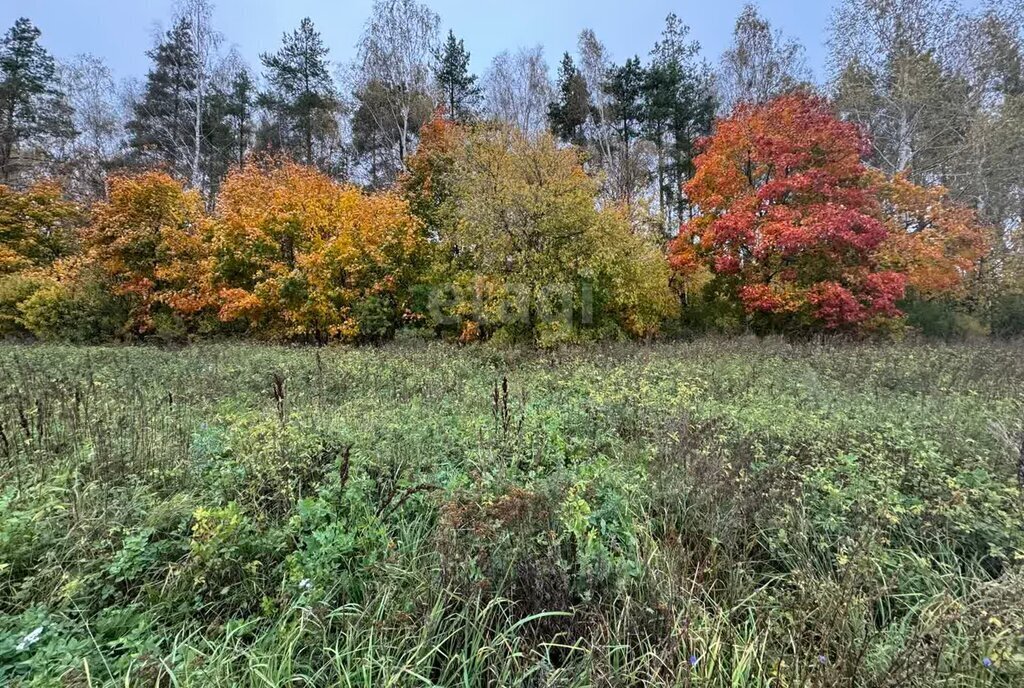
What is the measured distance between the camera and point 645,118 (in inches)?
872

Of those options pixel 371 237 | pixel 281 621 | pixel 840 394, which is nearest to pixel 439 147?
pixel 371 237

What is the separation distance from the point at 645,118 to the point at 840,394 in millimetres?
20373

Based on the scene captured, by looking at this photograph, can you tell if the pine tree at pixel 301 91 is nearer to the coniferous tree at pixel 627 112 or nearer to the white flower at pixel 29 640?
the coniferous tree at pixel 627 112

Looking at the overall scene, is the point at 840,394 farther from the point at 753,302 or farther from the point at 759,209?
the point at 759,209

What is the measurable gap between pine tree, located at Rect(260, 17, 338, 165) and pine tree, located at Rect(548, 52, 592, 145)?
12.1 meters

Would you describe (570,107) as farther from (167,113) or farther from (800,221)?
(167,113)

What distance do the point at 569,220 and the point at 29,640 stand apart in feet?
33.7

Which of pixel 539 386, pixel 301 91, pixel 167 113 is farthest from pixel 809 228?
pixel 167 113

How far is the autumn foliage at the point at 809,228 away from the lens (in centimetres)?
1097

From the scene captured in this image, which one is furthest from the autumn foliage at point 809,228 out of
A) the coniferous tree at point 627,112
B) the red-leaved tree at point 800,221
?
the coniferous tree at point 627,112

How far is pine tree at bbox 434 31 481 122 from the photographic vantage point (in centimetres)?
2109

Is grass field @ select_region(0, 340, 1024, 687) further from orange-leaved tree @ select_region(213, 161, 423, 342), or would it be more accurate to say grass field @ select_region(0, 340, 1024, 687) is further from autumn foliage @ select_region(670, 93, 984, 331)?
orange-leaved tree @ select_region(213, 161, 423, 342)

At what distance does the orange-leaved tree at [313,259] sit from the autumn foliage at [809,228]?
8137 mm

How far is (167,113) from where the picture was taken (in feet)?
77.5
